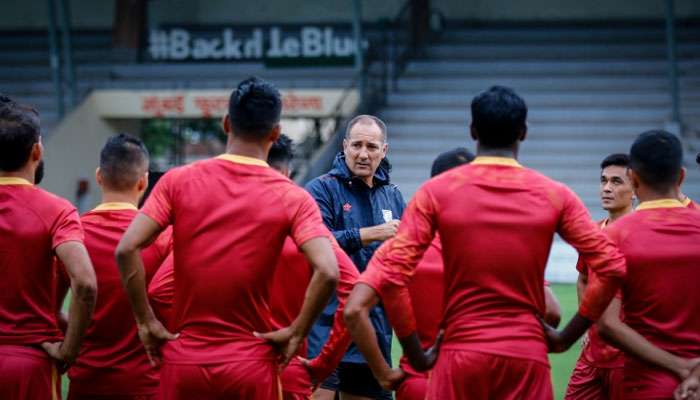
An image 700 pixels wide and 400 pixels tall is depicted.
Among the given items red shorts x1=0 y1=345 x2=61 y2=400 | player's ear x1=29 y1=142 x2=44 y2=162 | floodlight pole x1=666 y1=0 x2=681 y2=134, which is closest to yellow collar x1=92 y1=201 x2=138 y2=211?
player's ear x1=29 y1=142 x2=44 y2=162

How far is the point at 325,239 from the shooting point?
14.8ft

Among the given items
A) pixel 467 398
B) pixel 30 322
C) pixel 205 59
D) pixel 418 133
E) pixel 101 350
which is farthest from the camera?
pixel 205 59

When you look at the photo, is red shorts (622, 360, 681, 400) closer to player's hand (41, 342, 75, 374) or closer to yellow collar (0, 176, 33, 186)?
player's hand (41, 342, 75, 374)

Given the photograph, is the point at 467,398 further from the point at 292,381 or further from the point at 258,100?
the point at 258,100

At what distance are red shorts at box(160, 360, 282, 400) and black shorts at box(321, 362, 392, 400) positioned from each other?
1870 millimetres

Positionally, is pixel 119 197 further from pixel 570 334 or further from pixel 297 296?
pixel 570 334

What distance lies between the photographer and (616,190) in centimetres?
669

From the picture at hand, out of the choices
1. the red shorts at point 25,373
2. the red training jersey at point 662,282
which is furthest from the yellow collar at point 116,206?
the red training jersey at point 662,282

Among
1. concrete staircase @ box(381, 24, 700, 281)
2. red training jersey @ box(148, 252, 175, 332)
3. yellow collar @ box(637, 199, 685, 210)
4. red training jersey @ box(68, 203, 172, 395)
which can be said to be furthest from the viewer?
concrete staircase @ box(381, 24, 700, 281)

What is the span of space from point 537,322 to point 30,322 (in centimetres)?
227

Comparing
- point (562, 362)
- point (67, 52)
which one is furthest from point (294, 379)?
point (67, 52)

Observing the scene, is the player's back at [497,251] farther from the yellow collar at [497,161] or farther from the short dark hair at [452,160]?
the short dark hair at [452,160]

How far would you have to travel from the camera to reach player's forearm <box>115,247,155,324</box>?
14.5ft

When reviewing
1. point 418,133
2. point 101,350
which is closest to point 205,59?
point 418,133
